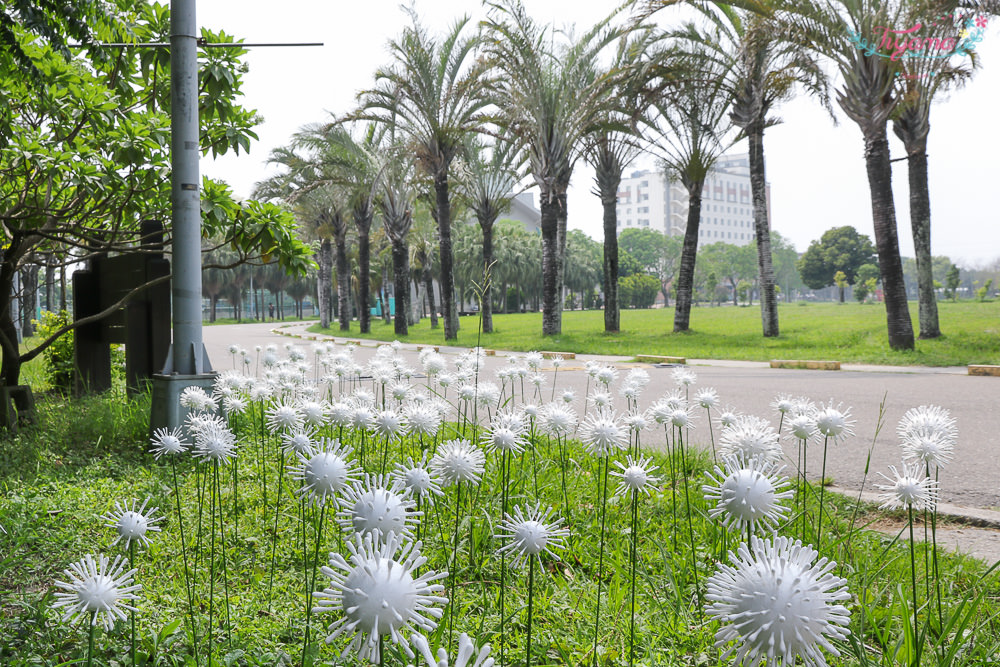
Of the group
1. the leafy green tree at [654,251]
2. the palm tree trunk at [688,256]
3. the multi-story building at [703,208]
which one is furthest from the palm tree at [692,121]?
the multi-story building at [703,208]

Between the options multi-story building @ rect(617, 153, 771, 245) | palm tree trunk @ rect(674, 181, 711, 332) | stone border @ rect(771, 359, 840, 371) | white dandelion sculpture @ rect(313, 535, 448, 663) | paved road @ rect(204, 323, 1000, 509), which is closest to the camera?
white dandelion sculpture @ rect(313, 535, 448, 663)

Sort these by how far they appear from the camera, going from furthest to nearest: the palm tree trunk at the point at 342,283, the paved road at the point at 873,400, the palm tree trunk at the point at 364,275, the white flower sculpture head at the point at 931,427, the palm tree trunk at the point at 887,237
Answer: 1. the palm tree trunk at the point at 342,283
2. the palm tree trunk at the point at 364,275
3. the palm tree trunk at the point at 887,237
4. the paved road at the point at 873,400
5. the white flower sculpture head at the point at 931,427

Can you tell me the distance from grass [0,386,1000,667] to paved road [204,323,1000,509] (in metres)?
0.77

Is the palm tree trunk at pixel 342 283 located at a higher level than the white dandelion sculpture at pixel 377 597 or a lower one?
higher

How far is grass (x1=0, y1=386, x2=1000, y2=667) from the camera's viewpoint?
79.0 inches

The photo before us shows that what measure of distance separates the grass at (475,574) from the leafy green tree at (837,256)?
221 ft

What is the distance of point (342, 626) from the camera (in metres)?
0.77

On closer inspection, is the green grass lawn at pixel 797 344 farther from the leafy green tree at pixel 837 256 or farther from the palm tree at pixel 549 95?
the leafy green tree at pixel 837 256

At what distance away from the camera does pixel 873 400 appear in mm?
7848

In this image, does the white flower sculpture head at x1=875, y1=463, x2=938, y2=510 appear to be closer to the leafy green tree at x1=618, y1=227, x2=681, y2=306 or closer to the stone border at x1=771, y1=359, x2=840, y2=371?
the stone border at x1=771, y1=359, x2=840, y2=371

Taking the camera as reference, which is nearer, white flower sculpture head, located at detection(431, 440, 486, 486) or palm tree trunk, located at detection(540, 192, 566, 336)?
white flower sculpture head, located at detection(431, 440, 486, 486)

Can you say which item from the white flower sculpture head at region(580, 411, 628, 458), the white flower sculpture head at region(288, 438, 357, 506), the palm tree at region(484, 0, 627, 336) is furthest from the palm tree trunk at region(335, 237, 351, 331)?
the white flower sculpture head at region(288, 438, 357, 506)

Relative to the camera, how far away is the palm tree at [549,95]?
1761 centimetres

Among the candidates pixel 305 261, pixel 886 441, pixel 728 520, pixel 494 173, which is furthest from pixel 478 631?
pixel 494 173
